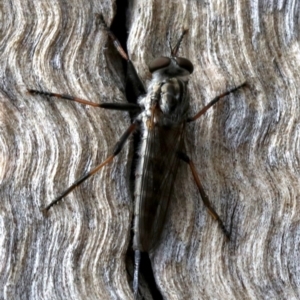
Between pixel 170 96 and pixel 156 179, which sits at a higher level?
pixel 170 96

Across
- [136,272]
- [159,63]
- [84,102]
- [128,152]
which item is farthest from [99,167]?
[159,63]

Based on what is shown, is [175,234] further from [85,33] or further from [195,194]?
[85,33]

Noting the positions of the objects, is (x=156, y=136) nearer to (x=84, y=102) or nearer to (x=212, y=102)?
(x=212, y=102)

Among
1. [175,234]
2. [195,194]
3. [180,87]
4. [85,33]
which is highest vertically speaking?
[85,33]

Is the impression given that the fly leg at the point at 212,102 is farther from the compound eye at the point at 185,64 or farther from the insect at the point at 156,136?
the compound eye at the point at 185,64

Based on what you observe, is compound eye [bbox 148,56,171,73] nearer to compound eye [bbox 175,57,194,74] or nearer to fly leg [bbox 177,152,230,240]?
compound eye [bbox 175,57,194,74]

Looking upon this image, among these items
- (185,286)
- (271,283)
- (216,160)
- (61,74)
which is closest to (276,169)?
(216,160)
